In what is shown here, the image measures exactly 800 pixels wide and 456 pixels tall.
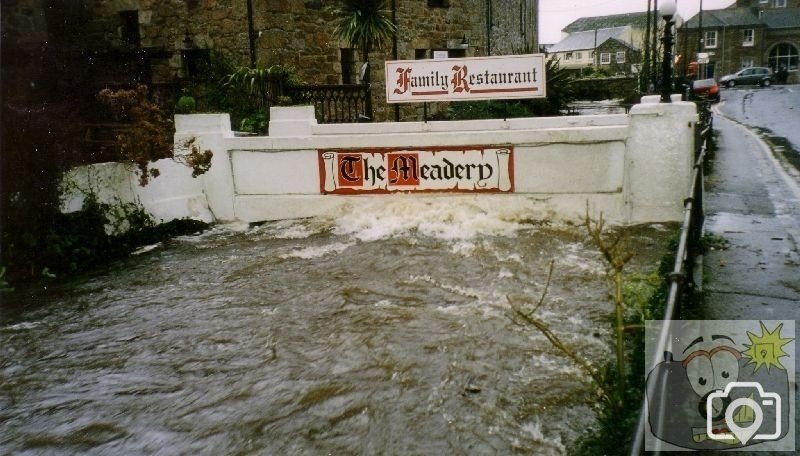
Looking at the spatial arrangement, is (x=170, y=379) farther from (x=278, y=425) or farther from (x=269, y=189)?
(x=269, y=189)

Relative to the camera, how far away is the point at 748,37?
68875mm

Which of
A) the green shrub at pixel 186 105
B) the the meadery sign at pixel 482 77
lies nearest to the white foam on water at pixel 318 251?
the the meadery sign at pixel 482 77

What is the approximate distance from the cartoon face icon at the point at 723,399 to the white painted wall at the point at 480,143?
146 inches

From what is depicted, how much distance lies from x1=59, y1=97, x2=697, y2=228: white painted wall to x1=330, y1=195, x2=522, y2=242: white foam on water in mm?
140

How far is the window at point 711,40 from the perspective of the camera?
231ft

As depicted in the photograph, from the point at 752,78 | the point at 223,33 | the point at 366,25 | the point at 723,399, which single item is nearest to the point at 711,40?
the point at 752,78

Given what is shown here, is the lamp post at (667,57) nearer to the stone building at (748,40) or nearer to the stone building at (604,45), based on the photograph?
the stone building at (604,45)

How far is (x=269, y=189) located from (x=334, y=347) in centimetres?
539

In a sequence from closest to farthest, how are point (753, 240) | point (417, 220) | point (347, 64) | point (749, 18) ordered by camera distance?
point (753, 240)
point (417, 220)
point (347, 64)
point (749, 18)

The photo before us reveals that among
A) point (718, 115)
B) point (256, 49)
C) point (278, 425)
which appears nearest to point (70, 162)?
point (278, 425)

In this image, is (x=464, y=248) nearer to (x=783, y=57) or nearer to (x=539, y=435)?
(x=539, y=435)

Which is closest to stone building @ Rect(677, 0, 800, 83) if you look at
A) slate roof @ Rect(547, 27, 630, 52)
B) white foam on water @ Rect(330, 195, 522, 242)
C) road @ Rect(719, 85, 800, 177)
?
slate roof @ Rect(547, 27, 630, 52)

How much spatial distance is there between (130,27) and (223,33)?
3950 millimetres

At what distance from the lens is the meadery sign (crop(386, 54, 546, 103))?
9.76 meters
